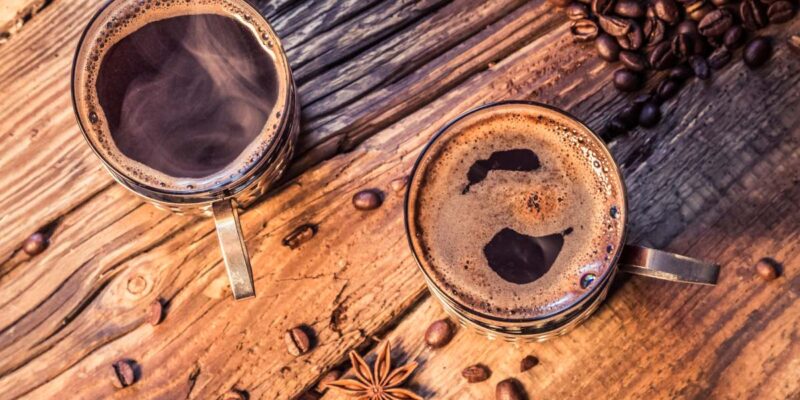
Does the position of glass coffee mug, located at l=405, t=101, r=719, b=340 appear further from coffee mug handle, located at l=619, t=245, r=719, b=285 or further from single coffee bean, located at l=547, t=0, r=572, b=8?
single coffee bean, located at l=547, t=0, r=572, b=8

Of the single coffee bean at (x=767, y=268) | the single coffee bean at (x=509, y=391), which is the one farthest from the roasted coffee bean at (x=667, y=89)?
the single coffee bean at (x=509, y=391)

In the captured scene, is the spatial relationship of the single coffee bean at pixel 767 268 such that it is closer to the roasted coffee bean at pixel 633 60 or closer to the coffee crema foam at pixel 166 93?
the roasted coffee bean at pixel 633 60

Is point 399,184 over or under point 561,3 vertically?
under

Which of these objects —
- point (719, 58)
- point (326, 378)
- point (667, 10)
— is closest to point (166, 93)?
point (326, 378)

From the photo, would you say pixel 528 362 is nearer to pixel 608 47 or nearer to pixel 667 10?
pixel 608 47

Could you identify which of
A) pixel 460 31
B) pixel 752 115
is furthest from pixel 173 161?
pixel 752 115

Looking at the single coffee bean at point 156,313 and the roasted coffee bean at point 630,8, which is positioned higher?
the roasted coffee bean at point 630,8

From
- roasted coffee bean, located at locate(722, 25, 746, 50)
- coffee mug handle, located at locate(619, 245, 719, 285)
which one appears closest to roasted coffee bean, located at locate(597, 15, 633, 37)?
roasted coffee bean, located at locate(722, 25, 746, 50)
